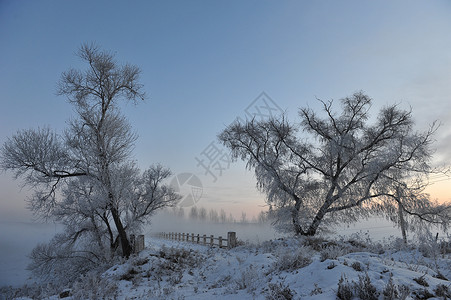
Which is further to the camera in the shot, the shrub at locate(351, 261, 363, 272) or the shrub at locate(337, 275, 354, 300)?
the shrub at locate(351, 261, 363, 272)

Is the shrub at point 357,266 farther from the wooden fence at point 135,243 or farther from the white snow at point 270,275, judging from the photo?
the wooden fence at point 135,243

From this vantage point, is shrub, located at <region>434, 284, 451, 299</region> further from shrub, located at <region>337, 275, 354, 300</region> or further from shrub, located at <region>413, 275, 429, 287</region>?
shrub, located at <region>337, 275, 354, 300</region>

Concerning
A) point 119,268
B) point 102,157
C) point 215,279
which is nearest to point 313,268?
point 215,279

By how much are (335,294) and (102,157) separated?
13.4 meters

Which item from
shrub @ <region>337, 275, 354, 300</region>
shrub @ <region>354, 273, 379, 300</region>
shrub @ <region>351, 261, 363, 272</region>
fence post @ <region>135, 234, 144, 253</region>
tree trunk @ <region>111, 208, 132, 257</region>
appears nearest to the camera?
shrub @ <region>354, 273, 379, 300</region>

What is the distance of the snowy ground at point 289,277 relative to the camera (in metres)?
4.66

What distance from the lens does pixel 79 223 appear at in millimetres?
15719

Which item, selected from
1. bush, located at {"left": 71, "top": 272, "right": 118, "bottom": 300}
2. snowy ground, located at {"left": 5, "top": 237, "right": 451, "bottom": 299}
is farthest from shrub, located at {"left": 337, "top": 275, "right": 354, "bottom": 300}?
bush, located at {"left": 71, "top": 272, "right": 118, "bottom": 300}

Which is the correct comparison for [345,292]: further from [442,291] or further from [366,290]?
[442,291]

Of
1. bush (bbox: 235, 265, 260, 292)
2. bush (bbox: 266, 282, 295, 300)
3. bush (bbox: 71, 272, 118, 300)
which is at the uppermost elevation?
bush (bbox: 266, 282, 295, 300)

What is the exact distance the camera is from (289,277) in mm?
6359

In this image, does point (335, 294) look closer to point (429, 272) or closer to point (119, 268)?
point (429, 272)

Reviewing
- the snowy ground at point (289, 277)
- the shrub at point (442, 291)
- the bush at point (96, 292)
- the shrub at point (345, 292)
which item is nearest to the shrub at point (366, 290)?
the snowy ground at point (289, 277)

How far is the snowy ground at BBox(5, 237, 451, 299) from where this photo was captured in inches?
184
